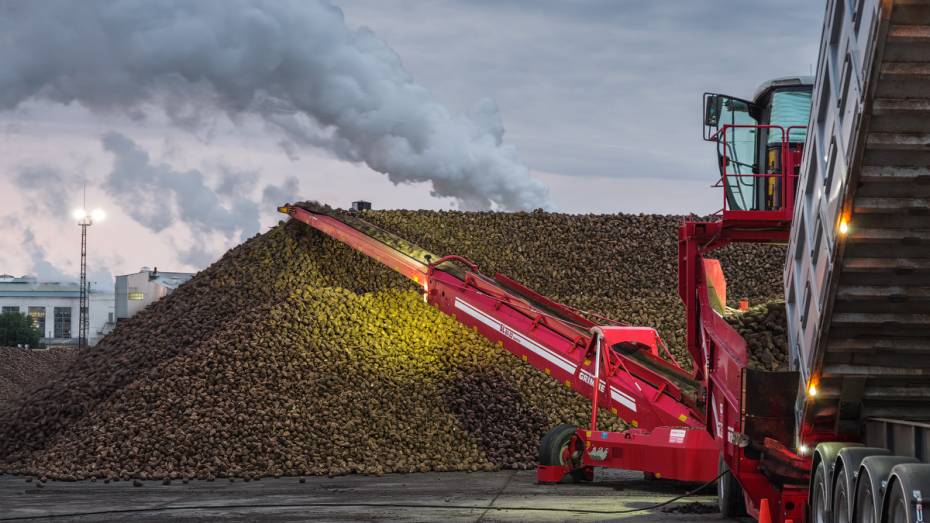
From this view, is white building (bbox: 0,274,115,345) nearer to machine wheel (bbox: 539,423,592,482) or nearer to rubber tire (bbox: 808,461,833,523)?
machine wheel (bbox: 539,423,592,482)

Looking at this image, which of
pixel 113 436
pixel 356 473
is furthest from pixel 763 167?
pixel 113 436

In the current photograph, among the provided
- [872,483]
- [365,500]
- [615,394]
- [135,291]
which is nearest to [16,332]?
[135,291]

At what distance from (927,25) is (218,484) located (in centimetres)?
1244

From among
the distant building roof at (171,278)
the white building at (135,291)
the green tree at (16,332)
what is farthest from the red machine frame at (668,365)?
the green tree at (16,332)

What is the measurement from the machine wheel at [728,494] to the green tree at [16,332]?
78.8 m

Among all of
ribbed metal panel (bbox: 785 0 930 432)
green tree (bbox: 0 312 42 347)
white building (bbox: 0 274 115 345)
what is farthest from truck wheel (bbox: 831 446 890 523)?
white building (bbox: 0 274 115 345)

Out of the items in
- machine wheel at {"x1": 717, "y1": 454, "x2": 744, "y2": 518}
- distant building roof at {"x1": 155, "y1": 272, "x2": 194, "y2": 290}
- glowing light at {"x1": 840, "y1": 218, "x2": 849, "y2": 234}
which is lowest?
machine wheel at {"x1": 717, "y1": 454, "x2": 744, "y2": 518}

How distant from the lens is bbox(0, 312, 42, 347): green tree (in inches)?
3307

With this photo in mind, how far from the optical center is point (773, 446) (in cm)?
1014

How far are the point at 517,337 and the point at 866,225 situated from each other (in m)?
9.23

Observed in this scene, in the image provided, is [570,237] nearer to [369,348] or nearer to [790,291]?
[369,348]

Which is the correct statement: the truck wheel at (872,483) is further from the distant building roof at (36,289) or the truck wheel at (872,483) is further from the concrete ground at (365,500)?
the distant building roof at (36,289)

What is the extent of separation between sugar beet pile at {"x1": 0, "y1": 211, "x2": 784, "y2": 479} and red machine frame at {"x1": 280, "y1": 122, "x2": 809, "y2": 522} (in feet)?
6.38

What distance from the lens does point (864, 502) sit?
8102 millimetres
